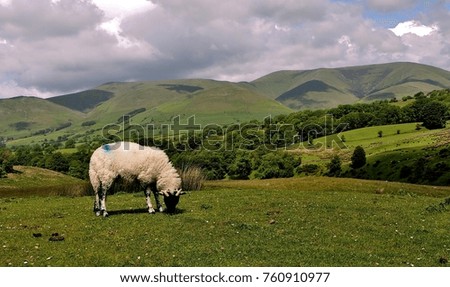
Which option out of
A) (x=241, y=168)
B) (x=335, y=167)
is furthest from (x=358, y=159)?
(x=241, y=168)

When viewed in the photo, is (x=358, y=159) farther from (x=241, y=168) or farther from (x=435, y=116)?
(x=435, y=116)

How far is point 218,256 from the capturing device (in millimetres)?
14883

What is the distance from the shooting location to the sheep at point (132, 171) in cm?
2269

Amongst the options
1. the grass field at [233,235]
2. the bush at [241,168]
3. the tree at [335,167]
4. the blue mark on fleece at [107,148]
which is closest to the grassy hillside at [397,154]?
the tree at [335,167]

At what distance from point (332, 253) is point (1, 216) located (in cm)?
1927

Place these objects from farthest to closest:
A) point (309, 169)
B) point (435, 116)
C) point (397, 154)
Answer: point (435, 116)
point (309, 169)
point (397, 154)

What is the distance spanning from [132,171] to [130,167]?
0.86 ft

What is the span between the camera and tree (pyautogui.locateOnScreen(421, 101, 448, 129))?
185250 millimetres

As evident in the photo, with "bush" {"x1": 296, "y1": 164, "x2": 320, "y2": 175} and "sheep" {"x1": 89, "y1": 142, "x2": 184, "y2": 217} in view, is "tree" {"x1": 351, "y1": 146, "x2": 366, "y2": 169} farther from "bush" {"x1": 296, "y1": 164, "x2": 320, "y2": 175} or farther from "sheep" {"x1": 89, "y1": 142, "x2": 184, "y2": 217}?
"sheep" {"x1": 89, "y1": 142, "x2": 184, "y2": 217}

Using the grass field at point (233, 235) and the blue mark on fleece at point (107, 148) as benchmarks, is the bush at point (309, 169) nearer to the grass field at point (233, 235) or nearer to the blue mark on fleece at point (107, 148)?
the grass field at point (233, 235)

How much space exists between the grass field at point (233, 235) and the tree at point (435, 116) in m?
178

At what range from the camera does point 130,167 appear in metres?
22.9

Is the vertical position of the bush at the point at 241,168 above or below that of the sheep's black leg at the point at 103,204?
below
